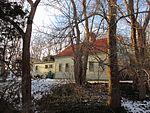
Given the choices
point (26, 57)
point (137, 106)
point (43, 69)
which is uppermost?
point (26, 57)

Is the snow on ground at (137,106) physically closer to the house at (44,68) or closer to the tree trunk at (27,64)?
the tree trunk at (27,64)

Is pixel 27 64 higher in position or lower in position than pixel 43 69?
higher

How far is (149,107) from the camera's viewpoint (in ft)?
29.4

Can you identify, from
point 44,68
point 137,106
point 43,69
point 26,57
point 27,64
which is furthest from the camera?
point 43,69

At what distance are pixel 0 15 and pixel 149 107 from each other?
351 inches

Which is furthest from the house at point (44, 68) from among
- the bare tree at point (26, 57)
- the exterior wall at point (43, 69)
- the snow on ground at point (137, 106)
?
the bare tree at point (26, 57)

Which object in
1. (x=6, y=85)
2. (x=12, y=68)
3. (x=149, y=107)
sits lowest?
(x=149, y=107)

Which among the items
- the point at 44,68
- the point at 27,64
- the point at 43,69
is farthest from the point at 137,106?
the point at 43,69

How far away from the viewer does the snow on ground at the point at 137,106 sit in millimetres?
8401

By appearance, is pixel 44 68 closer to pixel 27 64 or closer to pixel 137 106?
pixel 137 106

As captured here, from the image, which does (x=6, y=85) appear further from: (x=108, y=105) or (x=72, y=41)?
(x=108, y=105)

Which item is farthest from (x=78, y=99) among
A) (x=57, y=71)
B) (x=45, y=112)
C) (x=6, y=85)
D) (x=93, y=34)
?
(x=57, y=71)

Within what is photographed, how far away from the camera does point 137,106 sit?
9094mm

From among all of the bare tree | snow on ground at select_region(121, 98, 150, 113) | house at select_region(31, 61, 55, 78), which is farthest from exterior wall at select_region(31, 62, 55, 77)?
the bare tree
